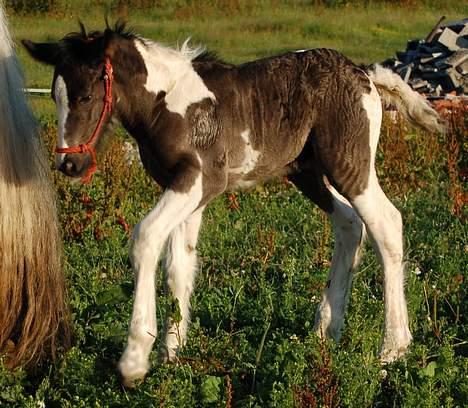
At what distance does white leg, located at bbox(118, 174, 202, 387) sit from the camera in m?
4.68

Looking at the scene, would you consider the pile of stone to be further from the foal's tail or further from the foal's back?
the foal's back

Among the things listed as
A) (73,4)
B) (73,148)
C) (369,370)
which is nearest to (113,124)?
(73,148)

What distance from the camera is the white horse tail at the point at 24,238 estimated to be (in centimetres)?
513

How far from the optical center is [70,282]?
6.78 m

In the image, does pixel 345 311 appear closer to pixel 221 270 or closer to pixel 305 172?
pixel 305 172

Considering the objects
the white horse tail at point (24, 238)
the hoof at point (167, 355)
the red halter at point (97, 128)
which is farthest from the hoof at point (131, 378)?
the red halter at point (97, 128)

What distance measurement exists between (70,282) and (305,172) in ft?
6.40

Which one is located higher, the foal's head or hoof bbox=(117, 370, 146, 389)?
the foal's head

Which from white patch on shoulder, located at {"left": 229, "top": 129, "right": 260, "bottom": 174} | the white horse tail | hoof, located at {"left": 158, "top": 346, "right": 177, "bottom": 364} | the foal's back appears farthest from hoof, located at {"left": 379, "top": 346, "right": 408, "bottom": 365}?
the white horse tail

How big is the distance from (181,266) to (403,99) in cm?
145

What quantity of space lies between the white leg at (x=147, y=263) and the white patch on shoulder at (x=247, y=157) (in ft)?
1.30

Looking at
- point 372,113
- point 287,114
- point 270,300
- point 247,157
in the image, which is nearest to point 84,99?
point 247,157

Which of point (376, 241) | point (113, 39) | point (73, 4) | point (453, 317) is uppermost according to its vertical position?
point (113, 39)

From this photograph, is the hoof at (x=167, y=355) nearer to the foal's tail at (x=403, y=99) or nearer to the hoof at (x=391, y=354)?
the hoof at (x=391, y=354)
